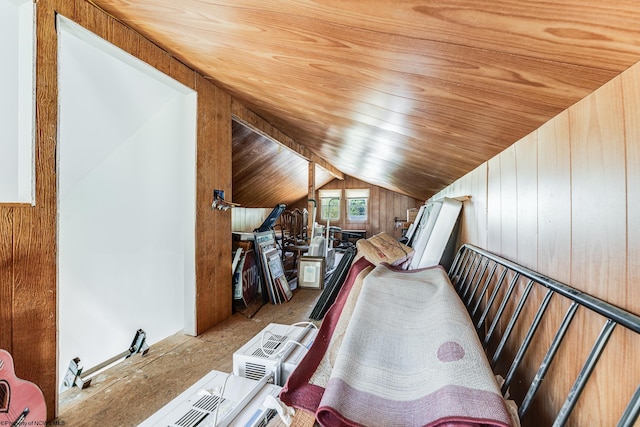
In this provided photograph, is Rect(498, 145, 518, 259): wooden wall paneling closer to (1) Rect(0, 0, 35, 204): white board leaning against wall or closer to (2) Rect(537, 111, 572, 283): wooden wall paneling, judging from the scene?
(2) Rect(537, 111, 572, 283): wooden wall paneling

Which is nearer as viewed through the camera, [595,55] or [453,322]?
[595,55]

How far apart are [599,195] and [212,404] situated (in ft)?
3.86

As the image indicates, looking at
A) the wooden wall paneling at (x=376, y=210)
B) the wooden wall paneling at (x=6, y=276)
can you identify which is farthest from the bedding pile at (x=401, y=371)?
the wooden wall paneling at (x=376, y=210)

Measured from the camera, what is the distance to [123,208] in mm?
2117

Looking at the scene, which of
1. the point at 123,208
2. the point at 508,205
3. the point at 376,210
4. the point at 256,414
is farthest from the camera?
the point at 376,210

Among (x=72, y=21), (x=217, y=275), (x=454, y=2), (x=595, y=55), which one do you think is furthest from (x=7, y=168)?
(x=595, y=55)

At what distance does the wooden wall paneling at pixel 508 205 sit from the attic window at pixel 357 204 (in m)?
7.05

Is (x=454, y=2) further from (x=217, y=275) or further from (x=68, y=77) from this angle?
(x=217, y=275)

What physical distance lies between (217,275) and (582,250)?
2.36 m

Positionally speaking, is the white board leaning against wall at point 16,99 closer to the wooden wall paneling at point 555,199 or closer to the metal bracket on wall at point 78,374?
the metal bracket on wall at point 78,374

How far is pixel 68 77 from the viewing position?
1668 millimetres

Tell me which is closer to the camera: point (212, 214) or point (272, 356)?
point (272, 356)

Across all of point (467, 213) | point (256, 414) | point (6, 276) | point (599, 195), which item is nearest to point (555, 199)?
point (599, 195)

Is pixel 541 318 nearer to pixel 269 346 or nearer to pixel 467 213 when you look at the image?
pixel 269 346
